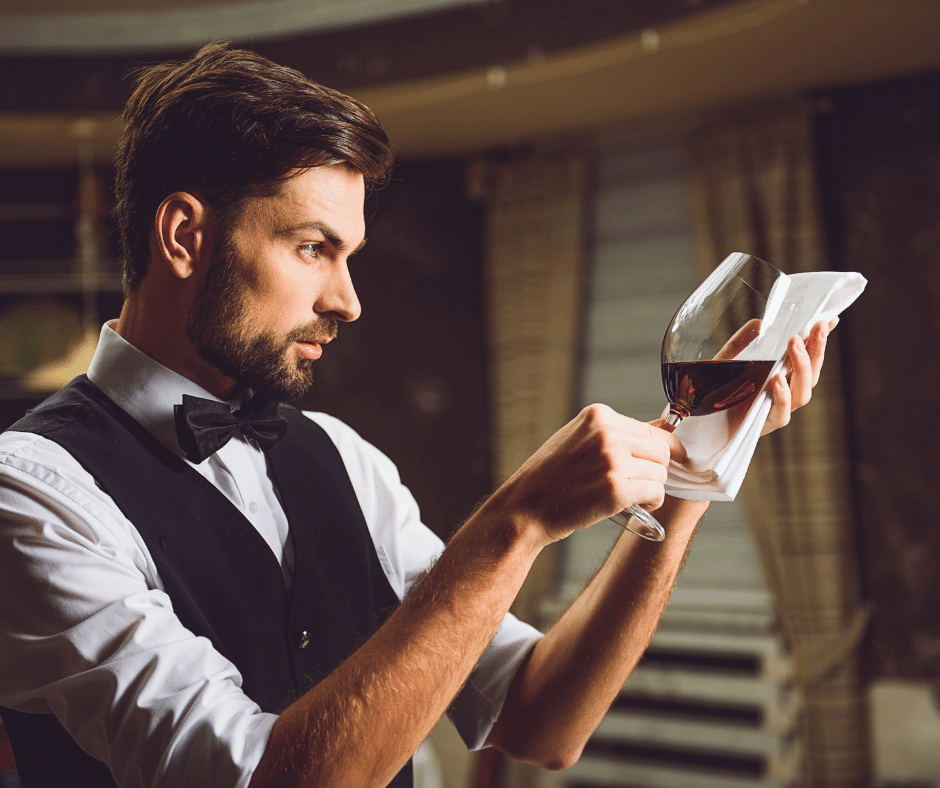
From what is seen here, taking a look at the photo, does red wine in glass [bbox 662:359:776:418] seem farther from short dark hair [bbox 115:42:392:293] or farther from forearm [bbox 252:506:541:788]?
short dark hair [bbox 115:42:392:293]

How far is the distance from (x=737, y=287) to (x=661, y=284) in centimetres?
306

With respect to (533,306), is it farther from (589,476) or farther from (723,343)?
(589,476)

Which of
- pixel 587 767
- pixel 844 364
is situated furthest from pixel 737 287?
pixel 587 767

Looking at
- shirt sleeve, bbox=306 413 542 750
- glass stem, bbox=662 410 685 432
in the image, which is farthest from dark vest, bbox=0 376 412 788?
glass stem, bbox=662 410 685 432

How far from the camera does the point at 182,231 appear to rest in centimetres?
110

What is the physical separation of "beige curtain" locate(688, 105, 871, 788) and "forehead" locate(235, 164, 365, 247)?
2.61 metres

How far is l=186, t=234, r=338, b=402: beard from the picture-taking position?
108 cm

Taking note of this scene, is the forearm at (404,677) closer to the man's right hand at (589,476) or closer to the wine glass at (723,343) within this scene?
the man's right hand at (589,476)

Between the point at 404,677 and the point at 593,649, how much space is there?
0.37 m

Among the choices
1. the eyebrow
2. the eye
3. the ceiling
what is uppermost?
the ceiling

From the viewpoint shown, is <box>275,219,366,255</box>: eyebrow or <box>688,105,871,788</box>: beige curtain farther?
<box>688,105,871,788</box>: beige curtain

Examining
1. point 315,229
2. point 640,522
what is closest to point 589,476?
point 640,522

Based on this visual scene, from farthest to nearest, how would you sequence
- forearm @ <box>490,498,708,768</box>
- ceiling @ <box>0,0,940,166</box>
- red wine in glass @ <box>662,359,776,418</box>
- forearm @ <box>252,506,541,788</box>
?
ceiling @ <box>0,0,940,166</box>
forearm @ <box>490,498,708,768</box>
red wine in glass @ <box>662,359,776,418</box>
forearm @ <box>252,506,541,788</box>

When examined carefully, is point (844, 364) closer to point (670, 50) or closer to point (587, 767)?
point (670, 50)
